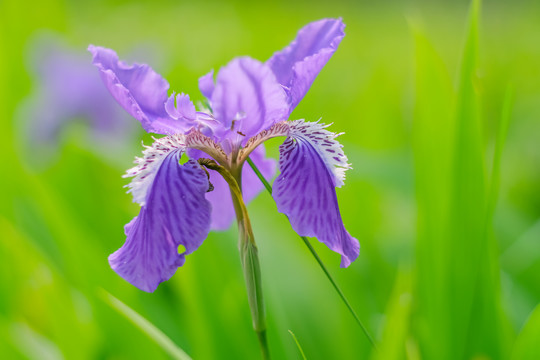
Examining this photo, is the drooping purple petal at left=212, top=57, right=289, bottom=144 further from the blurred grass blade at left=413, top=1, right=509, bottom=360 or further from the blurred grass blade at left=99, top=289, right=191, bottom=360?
the blurred grass blade at left=413, top=1, right=509, bottom=360

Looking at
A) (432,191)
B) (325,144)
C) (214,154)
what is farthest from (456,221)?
(214,154)

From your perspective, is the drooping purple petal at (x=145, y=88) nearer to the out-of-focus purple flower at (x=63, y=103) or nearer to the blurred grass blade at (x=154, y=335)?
the blurred grass blade at (x=154, y=335)

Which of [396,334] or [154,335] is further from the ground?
[154,335]

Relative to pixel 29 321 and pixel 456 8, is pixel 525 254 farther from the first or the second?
pixel 456 8

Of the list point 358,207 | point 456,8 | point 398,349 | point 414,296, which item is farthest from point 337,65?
point 456,8

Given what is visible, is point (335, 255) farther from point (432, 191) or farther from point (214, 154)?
point (214, 154)

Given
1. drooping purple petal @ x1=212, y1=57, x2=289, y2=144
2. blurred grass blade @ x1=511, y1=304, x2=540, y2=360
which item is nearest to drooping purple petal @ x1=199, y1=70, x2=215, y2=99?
drooping purple petal @ x1=212, y1=57, x2=289, y2=144

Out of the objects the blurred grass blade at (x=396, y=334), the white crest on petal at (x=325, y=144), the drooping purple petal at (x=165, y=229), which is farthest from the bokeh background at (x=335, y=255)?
the white crest on petal at (x=325, y=144)
